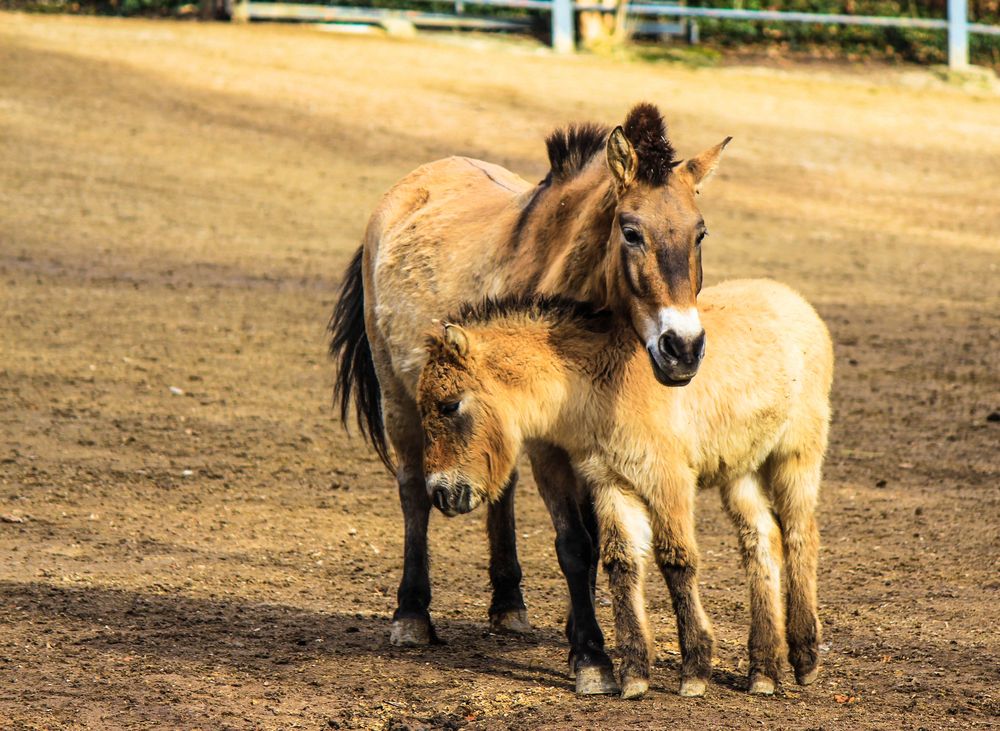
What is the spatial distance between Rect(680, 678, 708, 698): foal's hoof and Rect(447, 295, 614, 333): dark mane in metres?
1.38

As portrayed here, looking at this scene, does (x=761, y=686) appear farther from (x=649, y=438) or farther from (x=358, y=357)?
(x=358, y=357)

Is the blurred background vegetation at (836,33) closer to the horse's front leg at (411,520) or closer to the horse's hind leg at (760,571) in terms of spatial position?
the horse's front leg at (411,520)

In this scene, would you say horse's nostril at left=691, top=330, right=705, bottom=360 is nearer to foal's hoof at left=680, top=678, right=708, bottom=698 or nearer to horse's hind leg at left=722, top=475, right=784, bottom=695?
horse's hind leg at left=722, top=475, right=784, bottom=695

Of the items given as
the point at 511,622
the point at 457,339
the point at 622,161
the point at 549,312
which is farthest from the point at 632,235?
the point at 511,622

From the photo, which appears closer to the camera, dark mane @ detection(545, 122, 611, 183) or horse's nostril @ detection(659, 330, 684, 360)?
horse's nostril @ detection(659, 330, 684, 360)

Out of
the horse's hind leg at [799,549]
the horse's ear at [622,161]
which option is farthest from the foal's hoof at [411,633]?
the horse's ear at [622,161]

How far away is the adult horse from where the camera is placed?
16.9 feet

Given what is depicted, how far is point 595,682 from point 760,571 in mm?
813

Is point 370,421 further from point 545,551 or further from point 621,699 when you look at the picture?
point 621,699

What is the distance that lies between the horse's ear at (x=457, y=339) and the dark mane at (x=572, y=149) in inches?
43.9

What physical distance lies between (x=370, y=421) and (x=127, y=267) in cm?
592

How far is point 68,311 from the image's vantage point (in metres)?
11.3

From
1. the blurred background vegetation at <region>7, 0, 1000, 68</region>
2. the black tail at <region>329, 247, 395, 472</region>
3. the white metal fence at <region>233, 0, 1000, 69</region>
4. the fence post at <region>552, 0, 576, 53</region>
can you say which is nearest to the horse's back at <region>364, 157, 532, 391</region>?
the black tail at <region>329, 247, 395, 472</region>

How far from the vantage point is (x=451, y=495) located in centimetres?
525
